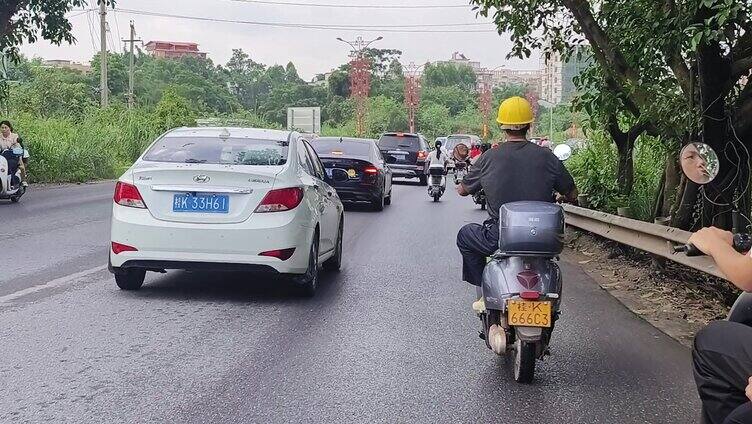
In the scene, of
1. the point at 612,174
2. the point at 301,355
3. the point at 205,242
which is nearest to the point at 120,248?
the point at 205,242

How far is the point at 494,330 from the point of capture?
572 centimetres

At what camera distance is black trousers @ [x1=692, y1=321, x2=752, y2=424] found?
120 inches

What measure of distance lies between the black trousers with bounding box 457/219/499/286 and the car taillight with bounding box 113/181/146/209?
3.13 metres

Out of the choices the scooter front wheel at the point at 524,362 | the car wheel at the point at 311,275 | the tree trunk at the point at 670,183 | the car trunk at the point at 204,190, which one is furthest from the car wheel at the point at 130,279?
the tree trunk at the point at 670,183

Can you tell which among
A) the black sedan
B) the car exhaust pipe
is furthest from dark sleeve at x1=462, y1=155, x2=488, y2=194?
the black sedan

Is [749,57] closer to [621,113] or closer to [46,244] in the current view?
[621,113]

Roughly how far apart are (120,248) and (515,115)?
3783 millimetres

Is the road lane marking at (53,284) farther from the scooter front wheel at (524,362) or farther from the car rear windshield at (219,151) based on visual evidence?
the scooter front wheel at (524,362)

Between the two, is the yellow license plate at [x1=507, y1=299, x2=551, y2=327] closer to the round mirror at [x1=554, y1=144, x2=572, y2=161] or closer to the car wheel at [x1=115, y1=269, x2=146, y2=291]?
the round mirror at [x1=554, y1=144, x2=572, y2=161]

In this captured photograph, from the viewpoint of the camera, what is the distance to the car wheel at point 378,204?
776 inches

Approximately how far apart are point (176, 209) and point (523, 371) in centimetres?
358

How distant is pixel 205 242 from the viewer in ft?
25.6

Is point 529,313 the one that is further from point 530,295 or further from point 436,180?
point 436,180

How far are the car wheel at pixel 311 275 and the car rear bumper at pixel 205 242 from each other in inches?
12.5
